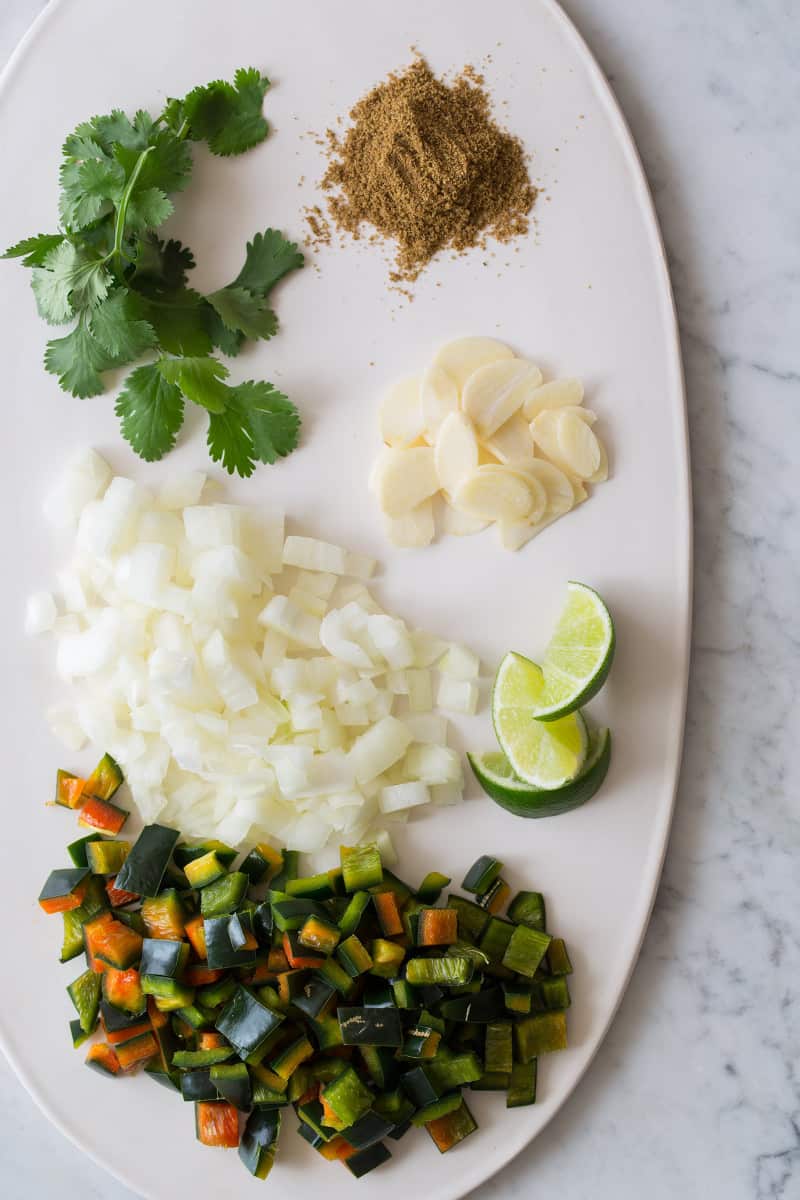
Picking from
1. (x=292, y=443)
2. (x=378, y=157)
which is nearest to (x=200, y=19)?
(x=378, y=157)

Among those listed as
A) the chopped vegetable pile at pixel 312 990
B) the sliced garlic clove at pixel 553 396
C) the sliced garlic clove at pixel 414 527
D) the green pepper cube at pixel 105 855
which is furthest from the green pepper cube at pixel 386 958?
the sliced garlic clove at pixel 553 396

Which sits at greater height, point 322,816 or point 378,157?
point 378,157

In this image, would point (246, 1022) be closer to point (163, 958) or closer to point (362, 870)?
point (163, 958)

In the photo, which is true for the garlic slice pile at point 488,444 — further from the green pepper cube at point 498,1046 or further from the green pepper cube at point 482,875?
the green pepper cube at point 498,1046

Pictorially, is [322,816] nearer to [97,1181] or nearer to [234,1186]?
[234,1186]

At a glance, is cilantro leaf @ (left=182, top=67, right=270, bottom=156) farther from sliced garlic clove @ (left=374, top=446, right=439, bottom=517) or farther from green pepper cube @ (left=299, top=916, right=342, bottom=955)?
green pepper cube @ (left=299, top=916, right=342, bottom=955)

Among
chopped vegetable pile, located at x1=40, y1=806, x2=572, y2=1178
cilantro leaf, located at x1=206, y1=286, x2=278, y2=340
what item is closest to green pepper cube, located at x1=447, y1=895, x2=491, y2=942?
chopped vegetable pile, located at x1=40, y1=806, x2=572, y2=1178

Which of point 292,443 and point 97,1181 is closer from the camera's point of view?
point 292,443
